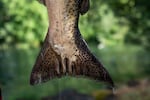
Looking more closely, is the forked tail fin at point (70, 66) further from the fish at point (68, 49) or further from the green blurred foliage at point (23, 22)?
the green blurred foliage at point (23, 22)

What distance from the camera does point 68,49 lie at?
332cm

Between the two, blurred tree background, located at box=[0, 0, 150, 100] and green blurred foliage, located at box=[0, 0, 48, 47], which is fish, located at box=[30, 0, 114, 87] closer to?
blurred tree background, located at box=[0, 0, 150, 100]

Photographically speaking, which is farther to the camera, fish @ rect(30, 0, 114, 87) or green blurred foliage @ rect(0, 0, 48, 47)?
green blurred foliage @ rect(0, 0, 48, 47)

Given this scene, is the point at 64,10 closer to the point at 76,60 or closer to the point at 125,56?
the point at 76,60

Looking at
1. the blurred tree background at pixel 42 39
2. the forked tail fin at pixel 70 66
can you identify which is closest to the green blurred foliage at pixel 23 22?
the blurred tree background at pixel 42 39

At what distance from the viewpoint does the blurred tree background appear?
667 inches

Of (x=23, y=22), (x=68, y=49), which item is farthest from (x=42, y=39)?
(x=68, y=49)

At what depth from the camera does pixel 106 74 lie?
10.9ft

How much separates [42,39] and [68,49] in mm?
19498

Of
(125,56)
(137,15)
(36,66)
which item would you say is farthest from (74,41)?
(125,56)

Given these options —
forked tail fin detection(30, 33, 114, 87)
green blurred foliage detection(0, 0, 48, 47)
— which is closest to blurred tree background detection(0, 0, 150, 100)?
green blurred foliage detection(0, 0, 48, 47)

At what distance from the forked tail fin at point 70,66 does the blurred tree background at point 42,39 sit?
10654 millimetres

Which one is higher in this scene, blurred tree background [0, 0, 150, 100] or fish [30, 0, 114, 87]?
blurred tree background [0, 0, 150, 100]

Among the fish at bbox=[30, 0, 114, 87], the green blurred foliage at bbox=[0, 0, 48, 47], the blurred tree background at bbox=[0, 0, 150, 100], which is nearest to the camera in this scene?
the fish at bbox=[30, 0, 114, 87]
